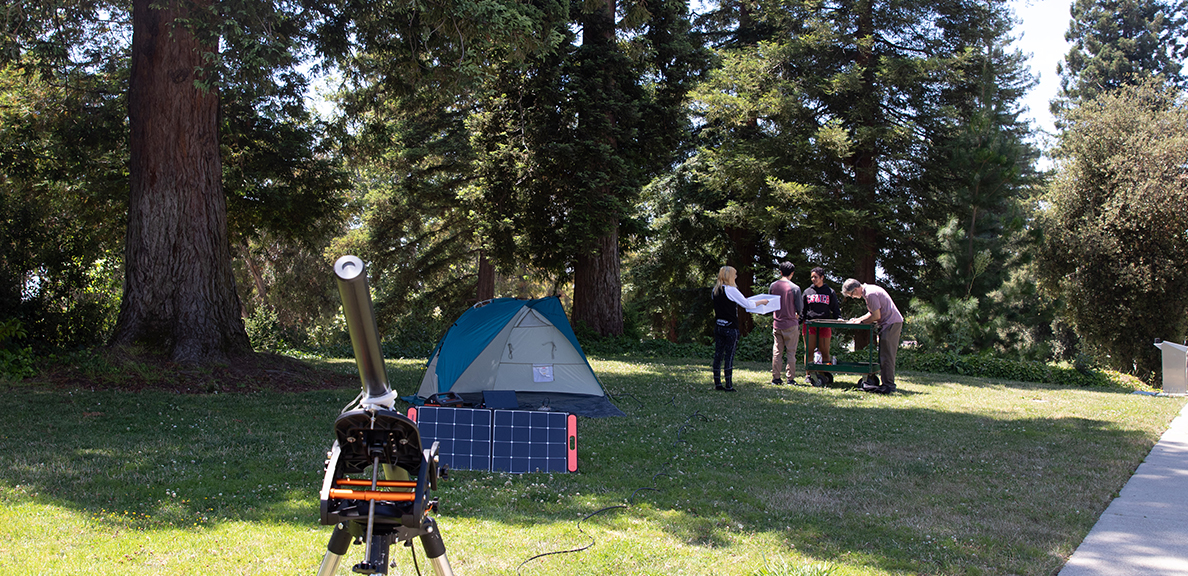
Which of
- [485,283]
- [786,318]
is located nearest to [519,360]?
[786,318]

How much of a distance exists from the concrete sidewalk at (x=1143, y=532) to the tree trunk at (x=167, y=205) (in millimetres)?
10250

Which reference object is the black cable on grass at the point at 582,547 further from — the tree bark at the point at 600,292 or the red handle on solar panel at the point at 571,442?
the tree bark at the point at 600,292

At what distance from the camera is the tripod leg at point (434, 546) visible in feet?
7.04

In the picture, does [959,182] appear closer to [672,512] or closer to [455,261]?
[455,261]

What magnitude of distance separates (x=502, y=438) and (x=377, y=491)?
3.65 meters

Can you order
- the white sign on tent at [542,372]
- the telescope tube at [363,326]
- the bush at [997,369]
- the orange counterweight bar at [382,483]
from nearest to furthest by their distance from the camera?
the telescope tube at [363,326] < the orange counterweight bar at [382,483] < the white sign on tent at [542,372] < the bush at [997,369]

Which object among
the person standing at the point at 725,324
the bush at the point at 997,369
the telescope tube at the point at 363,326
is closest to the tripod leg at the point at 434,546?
the telescope tube at the point at 363,326

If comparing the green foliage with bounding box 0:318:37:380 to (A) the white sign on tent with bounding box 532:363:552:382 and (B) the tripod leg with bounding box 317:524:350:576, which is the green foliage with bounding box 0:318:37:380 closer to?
(A) the white sign on tent with bounding box 532:363:552:382

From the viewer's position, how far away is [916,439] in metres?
7.19

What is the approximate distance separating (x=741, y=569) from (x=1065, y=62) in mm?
36507

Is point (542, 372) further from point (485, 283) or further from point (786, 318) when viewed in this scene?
point (485, 283)

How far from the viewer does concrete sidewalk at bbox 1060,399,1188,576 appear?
3.63 m

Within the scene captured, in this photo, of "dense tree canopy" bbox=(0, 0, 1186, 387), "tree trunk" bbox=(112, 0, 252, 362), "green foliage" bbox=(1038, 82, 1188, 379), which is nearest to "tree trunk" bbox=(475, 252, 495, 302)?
"dense tree canopy" bbox=(0, 0, 1186, 387)

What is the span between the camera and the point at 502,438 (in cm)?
561
